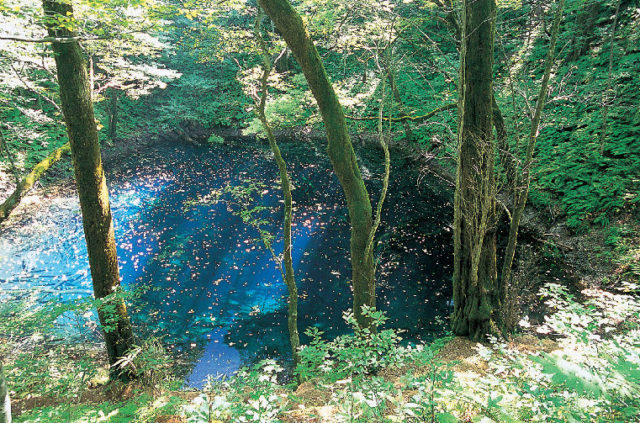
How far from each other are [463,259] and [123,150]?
16.8m

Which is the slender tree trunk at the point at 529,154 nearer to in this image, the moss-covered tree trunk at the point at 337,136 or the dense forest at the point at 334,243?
the dense forest at the point at 334,243

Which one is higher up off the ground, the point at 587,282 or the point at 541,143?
the point at 541,143

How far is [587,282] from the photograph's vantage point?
6676 millimetres

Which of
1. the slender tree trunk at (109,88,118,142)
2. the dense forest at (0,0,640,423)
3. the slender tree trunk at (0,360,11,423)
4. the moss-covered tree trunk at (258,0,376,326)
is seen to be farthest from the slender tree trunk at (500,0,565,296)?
the slender tree trunk at (109,88,118,142)

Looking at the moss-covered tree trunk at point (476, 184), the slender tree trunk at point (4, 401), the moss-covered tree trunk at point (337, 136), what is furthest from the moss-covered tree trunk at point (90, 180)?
the moss-covered tree trunk at point (476, 184)

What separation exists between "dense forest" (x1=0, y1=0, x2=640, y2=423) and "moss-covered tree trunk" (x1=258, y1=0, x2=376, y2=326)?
3cm

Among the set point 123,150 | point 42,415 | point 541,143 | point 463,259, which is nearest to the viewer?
point 42,415

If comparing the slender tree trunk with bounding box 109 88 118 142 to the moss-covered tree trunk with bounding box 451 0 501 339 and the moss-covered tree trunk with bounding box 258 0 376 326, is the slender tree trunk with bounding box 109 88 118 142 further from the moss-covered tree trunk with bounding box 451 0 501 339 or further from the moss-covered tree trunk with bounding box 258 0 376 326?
the moss-covered tree trunk with bounding box 451 0 501 339

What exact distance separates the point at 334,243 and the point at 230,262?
289cm

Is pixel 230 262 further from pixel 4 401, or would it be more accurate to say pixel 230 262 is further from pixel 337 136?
pixel 4 401

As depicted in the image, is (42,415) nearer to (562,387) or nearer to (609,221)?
(562,387)

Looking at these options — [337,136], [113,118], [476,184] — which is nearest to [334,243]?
[476,184]

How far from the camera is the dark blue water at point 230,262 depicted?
681 centimetres

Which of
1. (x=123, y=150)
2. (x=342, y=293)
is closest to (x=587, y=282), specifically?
(x=342, y=293)
